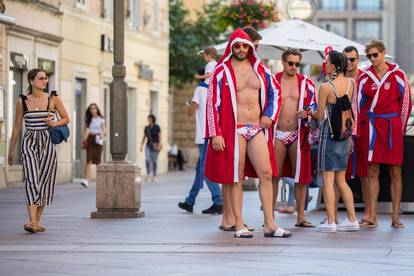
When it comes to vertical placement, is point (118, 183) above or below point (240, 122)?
below

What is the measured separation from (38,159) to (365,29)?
108 m

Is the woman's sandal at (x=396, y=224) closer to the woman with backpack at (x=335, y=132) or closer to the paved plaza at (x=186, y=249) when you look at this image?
the paved plaza at (x=186, y=249)

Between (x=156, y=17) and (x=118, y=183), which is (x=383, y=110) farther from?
(x=156, y=17)

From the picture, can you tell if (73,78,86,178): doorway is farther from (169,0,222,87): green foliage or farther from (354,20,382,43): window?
(354,20,382,43): window

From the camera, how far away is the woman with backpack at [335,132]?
13961mm

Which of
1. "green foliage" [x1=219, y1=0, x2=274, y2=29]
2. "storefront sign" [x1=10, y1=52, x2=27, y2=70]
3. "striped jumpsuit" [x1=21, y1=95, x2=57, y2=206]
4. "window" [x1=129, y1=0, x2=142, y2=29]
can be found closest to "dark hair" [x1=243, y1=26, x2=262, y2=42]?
"striped jumpsuit" [x1=21, y1=95, x2=57, y2=206]

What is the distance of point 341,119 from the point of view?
1395 cm

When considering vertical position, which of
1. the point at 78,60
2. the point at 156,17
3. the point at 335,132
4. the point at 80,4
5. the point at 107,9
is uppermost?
the point at 156,17

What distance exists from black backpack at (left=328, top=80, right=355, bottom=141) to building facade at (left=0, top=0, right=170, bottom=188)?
12295 mm

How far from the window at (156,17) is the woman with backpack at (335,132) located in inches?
1049

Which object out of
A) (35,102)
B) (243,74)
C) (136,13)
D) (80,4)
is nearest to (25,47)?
(80,4)

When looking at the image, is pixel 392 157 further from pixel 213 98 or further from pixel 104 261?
pixel 104 261

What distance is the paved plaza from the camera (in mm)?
10164

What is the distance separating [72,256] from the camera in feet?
36.8
